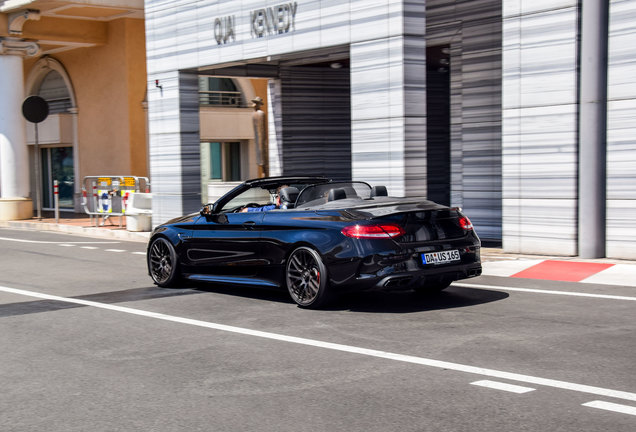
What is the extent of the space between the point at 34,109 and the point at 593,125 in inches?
640

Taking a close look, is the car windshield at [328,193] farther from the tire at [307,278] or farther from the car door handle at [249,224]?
the tire at [307,278]

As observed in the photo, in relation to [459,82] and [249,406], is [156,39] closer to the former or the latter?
[459,82]

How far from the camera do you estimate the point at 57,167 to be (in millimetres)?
30297

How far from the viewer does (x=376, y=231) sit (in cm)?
828

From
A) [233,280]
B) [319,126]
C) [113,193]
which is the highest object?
[319,126]

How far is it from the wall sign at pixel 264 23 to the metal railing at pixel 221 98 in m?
11.2

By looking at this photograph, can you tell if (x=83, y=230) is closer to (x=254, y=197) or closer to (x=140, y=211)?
(x=140, y=211)

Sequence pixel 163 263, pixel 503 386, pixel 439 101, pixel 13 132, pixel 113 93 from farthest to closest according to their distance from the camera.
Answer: pixel 113 93, pixel 13 132, pixel 439 101, pixel 163 263, pixel 503 386

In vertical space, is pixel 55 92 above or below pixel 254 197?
above

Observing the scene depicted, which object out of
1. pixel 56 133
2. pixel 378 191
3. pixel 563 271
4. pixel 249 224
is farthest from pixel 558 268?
pixel 56 133

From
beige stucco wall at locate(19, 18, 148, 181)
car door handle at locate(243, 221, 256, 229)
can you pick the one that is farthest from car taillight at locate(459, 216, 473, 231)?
beige stucco wall at locate(19, 18, 148, 181)

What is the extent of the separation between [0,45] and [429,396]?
2178 centimetres

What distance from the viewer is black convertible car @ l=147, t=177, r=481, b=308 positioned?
27.1 feet

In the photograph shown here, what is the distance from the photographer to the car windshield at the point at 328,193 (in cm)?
918
